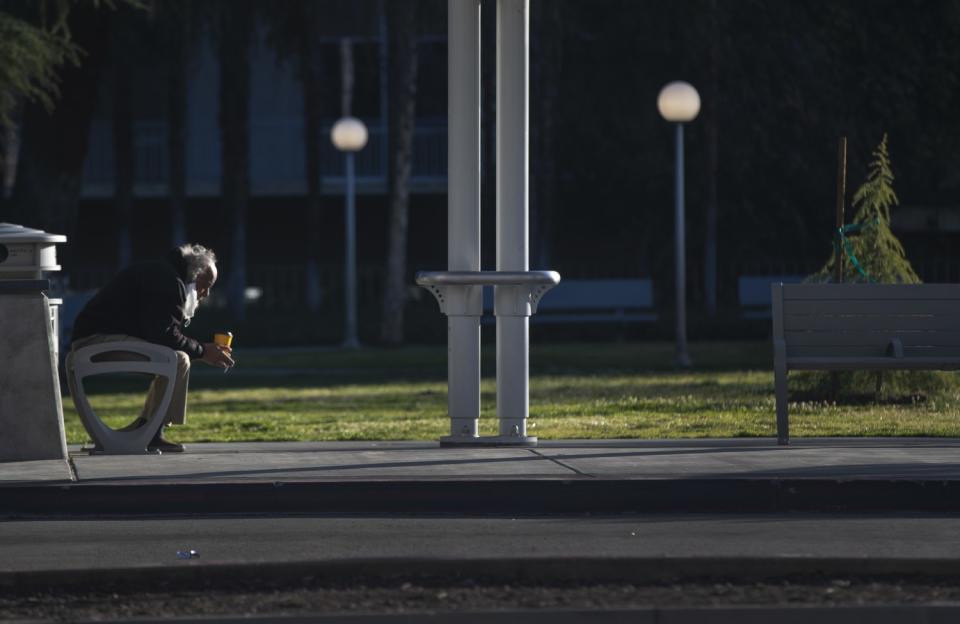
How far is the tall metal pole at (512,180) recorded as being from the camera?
991 centimetres

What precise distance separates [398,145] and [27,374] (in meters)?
18.1

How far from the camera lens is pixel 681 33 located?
2872 centimetres

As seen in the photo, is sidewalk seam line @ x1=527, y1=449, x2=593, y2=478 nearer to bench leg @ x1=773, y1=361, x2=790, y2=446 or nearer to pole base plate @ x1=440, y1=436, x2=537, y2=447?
pole base plate @ x1=440, y1=436, x2=537, y2=447

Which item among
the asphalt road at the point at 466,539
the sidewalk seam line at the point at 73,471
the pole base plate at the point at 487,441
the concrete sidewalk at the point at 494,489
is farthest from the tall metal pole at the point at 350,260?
the asphalt road at the point at 466,539

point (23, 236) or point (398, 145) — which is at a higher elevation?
point (398, 145)

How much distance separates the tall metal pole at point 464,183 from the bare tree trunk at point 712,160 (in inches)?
680

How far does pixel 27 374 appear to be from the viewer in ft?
30.4

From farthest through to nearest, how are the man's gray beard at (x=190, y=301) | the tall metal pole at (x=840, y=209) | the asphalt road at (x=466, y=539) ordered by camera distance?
1. the tall metal pole at (x=840, y=209)
2. the man's gray beard at (x=190, y=301)
3. the asphalt road at (x=466, y=539)

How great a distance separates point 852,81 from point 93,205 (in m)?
18.4

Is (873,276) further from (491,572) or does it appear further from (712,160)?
(712,160)

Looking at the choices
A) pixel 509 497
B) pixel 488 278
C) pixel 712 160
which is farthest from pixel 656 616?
pixel 712 160

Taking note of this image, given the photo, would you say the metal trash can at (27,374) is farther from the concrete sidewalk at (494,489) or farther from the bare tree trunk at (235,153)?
the bare tree trunk at (235,153)

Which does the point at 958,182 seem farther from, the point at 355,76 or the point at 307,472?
the point at 307,472

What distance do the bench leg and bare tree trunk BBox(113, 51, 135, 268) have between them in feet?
74.5
